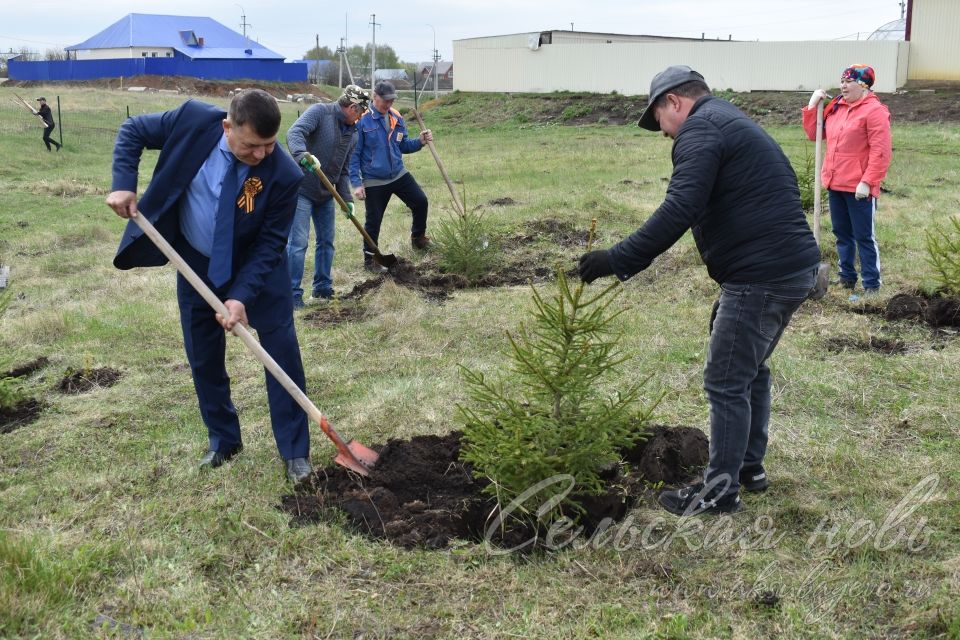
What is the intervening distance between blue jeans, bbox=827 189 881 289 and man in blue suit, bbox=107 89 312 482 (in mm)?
5046

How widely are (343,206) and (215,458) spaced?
3715 millimetres

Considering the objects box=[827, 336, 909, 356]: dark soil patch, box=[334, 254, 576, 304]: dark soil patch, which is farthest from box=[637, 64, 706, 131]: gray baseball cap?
box=[334, 254, 576, 304]: dark soil patch

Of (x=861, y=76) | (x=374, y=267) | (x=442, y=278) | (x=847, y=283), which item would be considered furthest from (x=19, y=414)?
(x=861, y=76)

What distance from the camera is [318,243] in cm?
805

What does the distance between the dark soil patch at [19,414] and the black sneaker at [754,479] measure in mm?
4218

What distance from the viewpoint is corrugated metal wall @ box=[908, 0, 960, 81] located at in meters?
28.7

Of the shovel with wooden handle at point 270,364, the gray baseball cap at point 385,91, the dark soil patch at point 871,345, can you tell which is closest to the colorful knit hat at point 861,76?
the dark soil patch at point 871,345

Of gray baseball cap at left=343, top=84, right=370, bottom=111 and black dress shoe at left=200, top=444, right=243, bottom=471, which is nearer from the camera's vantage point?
black dress shoe at left=200, top=444, right=243, bottom=471

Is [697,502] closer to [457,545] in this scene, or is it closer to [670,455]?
[670,455]

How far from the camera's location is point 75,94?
40.4 meters

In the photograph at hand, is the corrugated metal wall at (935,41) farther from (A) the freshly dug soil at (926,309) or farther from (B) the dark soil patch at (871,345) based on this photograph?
(B) the dark soil patch at (871,345)

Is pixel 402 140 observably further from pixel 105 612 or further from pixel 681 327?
pixel 105 612

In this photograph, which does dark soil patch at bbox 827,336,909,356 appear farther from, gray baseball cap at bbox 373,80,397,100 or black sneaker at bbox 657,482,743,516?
gray baseball cap at bbox 373,80,397,100

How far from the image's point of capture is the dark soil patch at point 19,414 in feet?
17.2
